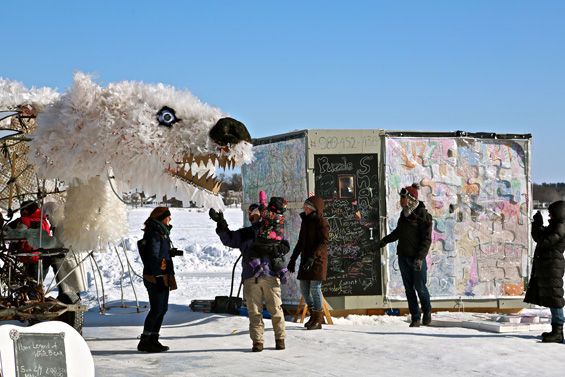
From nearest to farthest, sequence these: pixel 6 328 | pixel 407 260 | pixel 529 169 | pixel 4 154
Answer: pixel 6 328 → pixel 4 154 → pixel 407 260 → pixel 529 169

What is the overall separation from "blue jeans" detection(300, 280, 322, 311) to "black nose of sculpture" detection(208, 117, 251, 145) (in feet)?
10.3

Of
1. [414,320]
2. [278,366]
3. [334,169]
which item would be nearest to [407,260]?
[414,320]

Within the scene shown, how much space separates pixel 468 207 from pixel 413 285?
185 cm

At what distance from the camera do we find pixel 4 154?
883cm

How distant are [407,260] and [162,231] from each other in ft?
11.3

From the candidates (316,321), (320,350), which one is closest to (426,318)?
(316,321)

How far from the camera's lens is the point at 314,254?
10445mm

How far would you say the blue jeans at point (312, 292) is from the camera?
34.5 ft

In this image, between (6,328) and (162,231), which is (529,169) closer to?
(162,231)

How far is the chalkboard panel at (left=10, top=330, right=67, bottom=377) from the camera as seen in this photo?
204 inches

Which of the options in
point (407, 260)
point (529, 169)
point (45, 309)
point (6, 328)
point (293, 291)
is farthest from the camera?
point (529, 169)

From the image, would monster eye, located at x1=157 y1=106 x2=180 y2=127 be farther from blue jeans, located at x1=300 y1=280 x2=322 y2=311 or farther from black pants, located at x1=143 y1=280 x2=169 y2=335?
blue jeans, located at x1=300 y1=280 x2=322 y2=311

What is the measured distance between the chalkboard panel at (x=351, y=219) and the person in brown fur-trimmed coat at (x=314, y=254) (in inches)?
41.5

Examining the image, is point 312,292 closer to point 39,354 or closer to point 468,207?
point 468,207
